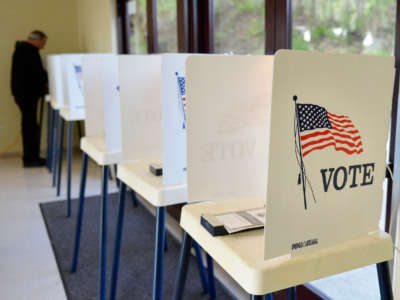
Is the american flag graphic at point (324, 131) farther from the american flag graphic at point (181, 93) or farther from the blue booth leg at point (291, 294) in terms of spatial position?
the blue booth leg at point (291, 294)

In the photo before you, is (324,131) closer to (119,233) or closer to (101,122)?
(119,233)

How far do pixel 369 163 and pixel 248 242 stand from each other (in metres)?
0.29

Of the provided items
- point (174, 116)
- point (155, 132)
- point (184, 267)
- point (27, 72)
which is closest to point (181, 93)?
point (174, 116)

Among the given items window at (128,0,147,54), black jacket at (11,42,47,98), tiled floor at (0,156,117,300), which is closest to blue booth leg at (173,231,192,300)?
tiled floor at (0,156,117,300)

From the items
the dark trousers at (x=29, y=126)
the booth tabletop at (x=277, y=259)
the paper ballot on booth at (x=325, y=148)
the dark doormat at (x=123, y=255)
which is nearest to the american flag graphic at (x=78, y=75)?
the dark doormat at (x=123, y=255)

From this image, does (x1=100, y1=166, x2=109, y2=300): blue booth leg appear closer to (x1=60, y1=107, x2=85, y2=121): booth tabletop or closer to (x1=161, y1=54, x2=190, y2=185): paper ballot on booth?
(x1=161, y1=54, x2=190, y2=185): paper ballot on booth

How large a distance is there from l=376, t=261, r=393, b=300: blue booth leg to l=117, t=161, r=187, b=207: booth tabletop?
1.89ft

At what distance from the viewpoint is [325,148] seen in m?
0.83

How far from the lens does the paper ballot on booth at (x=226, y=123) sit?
1047 millimetres

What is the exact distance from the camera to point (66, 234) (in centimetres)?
278

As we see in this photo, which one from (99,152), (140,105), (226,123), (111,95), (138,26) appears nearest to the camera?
(226,123)

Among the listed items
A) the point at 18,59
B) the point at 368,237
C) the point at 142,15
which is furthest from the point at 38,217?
the point at 368,237

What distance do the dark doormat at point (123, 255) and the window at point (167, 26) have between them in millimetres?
1167

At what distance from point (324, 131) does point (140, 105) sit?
90 centimetres
